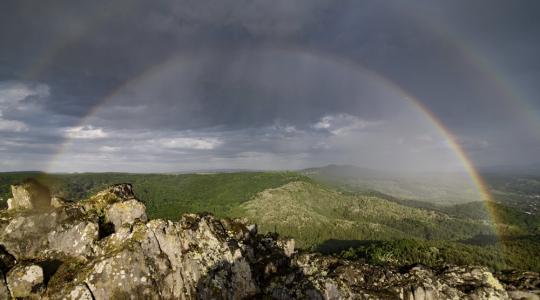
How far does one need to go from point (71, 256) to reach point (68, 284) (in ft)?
13.2

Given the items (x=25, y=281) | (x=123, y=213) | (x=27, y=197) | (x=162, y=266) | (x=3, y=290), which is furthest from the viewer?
(x=123, y=213)

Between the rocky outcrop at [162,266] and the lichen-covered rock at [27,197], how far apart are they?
12cm

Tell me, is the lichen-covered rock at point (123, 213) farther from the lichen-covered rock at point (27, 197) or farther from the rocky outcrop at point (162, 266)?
the lichen-covered rock at point (27, 197)

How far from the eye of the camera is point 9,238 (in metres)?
30.3

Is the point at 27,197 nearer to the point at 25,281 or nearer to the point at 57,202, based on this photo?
the point at 57,202

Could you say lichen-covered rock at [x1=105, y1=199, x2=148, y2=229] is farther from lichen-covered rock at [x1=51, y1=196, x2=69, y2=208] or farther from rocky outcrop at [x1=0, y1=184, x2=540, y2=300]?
lichen-covered rock at [x1=51, y1=196, x2=69, y2=208]

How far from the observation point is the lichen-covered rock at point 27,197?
3403 cm

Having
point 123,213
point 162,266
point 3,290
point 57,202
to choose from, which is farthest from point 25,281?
point 57,202

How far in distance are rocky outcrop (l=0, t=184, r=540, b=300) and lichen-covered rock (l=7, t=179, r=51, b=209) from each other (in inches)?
4.7

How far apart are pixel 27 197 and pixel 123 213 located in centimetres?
908

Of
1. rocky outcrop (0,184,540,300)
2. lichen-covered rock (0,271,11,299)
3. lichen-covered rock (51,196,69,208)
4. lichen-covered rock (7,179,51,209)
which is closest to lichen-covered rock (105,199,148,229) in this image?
rocky outcrop (0,184,540,300)

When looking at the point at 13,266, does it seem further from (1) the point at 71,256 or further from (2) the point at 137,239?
(2) the point at 137,239

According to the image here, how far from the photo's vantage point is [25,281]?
86.5 ft

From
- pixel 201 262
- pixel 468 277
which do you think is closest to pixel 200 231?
pixel 201 262
